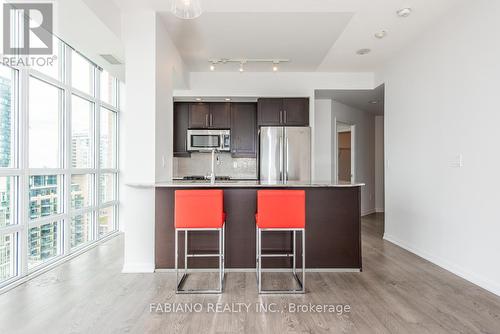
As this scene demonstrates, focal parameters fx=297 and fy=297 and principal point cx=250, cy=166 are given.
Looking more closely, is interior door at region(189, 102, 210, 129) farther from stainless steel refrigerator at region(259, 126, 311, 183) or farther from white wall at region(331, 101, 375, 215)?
white wall at region(331, 101, 375, 215)

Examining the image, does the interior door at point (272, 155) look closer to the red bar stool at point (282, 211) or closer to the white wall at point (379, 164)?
the red bar stool at point (282, 211)

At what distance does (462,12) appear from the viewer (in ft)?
9.99

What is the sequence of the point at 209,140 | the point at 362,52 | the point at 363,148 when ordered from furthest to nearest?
the point at 363,148, the point at 209,140, the point at 362,52

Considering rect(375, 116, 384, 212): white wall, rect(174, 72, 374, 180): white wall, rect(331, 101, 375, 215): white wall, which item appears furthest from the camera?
rect(375, 116, 384, 212): white wall

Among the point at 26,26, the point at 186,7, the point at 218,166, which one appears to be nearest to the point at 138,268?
the point at 186,7

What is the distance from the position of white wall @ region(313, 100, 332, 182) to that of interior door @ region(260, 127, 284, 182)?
1.39 m

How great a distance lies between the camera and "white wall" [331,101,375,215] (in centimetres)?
655

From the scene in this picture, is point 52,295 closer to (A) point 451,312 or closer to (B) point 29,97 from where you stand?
(B) point 29,97

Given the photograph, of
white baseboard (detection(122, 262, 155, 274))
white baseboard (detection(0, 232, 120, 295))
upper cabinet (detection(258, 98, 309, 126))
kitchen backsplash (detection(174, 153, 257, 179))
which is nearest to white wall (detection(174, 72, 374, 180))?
upper cabinet (detection(258, 98, 309, 126))

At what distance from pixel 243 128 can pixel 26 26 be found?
134 inches

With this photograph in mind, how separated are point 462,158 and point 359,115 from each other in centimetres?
407

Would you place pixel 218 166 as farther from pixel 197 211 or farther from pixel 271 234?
pixel 197 211

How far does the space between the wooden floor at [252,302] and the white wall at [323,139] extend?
2942mm

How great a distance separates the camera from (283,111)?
5.20 metres
